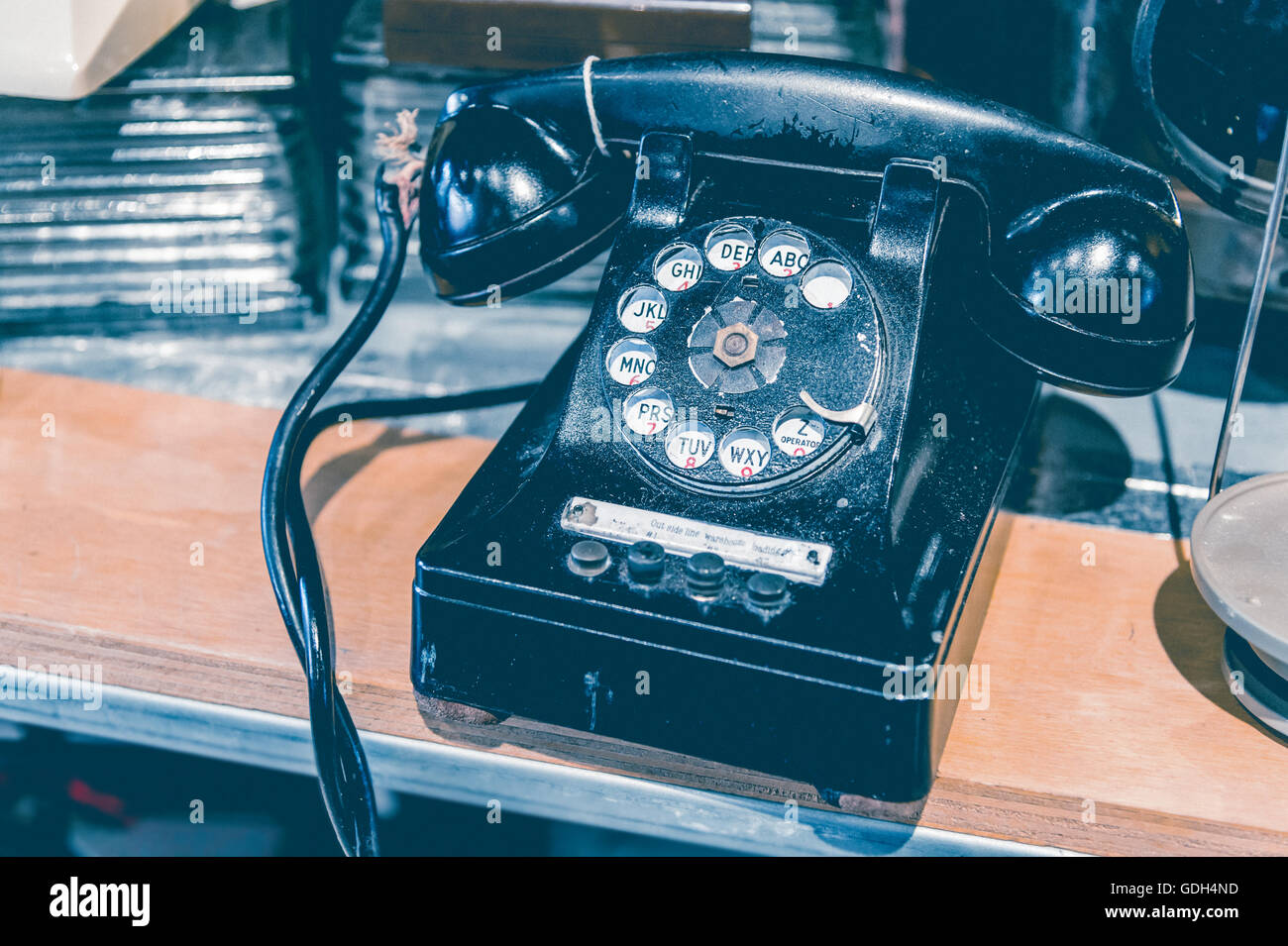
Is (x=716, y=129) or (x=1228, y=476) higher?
(x=716, y=129)

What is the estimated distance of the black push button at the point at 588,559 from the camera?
1.78 ft

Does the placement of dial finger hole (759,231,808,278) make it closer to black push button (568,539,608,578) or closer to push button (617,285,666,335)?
push button (617,285,666,335)

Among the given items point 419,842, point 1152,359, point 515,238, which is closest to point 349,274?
point 515,238

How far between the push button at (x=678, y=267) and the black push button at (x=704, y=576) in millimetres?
175

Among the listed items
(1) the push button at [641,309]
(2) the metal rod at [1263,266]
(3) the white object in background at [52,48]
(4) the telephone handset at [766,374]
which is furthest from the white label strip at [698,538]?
(3) the white object in background at [52,48]

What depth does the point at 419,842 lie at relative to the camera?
3.05 ft

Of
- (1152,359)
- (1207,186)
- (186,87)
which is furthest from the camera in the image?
(186,87)

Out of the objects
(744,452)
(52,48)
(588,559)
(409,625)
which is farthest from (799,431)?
(52,48)

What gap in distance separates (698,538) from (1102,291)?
242 mm

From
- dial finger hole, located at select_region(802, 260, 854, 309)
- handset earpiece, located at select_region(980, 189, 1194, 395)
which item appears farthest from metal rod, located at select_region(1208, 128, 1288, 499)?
dial finger hole, located at select_region(802, 260, 854, 309)

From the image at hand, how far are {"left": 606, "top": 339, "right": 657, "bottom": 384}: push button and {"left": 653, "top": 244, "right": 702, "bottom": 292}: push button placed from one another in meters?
0.04

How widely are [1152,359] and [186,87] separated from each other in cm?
68

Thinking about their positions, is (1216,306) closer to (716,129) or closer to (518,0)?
(716,129)

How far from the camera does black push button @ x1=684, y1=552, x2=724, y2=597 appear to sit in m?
0.53
